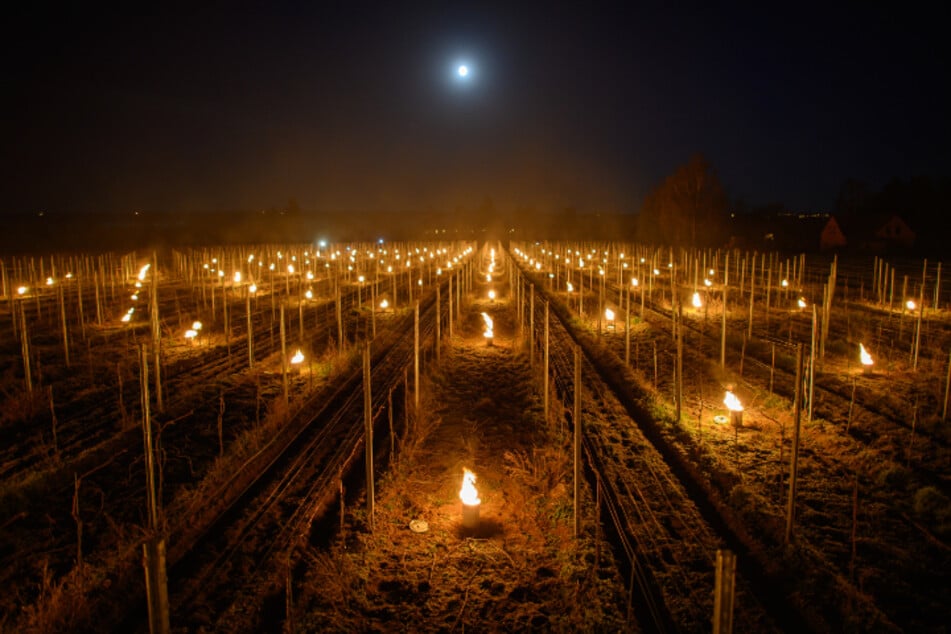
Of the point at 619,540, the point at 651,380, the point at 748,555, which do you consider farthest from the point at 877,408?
the point at 619,540

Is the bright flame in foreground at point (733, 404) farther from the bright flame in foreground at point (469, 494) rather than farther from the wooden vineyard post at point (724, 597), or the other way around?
the wooden vineyard post at point (724, 597)

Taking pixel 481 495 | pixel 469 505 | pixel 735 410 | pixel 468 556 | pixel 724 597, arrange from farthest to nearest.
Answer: pixel 735 410 < pixel 481 495 < pixel 469 505 < pixel 468 556 < pixel 724 597

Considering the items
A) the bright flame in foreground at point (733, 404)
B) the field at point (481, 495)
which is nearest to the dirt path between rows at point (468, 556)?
the field at point (481, 495)

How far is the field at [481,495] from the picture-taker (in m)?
4.65

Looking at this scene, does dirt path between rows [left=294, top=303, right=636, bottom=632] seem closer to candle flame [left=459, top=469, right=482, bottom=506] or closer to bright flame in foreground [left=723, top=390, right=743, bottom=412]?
candle flame [left=459, top=469, right=482, bottom=506]

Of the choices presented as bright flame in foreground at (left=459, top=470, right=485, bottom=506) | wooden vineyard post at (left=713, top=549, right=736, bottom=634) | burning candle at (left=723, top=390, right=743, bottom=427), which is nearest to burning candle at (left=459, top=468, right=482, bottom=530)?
bright flame in foreground at (left=459, top=470, right=485, bottom=506)

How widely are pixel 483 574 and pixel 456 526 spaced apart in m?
0.88

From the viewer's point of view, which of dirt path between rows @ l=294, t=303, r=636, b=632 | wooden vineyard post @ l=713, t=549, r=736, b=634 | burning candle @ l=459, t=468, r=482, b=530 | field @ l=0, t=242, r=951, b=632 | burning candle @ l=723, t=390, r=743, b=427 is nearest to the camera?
wooden vineyard post @ l=713, t=549, r=736, b=634

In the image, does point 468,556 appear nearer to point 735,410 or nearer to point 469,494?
point 469,494

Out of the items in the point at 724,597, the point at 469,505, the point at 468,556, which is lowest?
the point at 468,556

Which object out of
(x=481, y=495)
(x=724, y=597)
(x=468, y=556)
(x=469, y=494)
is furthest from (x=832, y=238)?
(x=724, y=597)

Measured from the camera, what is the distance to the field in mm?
4648

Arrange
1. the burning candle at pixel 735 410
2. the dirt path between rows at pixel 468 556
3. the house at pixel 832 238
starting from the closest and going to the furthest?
the dirt path between rows at pixel 468 556 → the burning candle at pixel 735 410 → the house at pixel 832 238

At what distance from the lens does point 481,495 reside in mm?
6551
